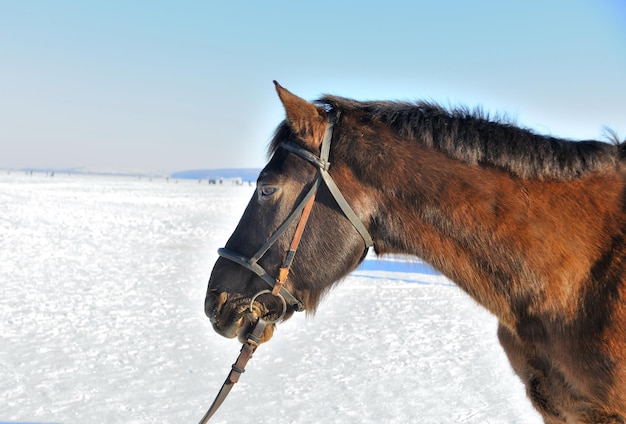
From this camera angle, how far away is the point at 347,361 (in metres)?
5.81

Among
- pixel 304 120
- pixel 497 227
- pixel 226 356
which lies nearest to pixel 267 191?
pixel 304 120

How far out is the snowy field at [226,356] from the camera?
14.9 feet

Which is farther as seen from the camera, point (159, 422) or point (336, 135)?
point (159, 422)

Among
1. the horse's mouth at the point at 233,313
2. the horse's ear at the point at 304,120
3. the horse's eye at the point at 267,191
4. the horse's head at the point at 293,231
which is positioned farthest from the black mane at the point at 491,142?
the horse's mouth at the point at 233,313

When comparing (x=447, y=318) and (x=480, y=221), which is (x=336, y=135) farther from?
(x=447, y=318)

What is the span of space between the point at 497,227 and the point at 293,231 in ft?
2.88

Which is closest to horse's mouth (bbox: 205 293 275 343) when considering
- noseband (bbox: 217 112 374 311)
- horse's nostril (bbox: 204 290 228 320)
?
horse's nostril (bbox: 204 290 228 320)

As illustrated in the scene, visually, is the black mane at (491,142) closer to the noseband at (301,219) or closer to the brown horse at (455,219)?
the brown horse at (455,219)

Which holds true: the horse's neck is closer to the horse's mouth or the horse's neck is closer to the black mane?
the black mane

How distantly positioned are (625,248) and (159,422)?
11.9 ft

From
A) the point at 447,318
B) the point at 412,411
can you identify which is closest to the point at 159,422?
the point at 412,411

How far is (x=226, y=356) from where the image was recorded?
5980 millimetres

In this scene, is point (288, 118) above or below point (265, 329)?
above

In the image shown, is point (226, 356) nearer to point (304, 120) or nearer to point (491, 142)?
point (304, 120)
